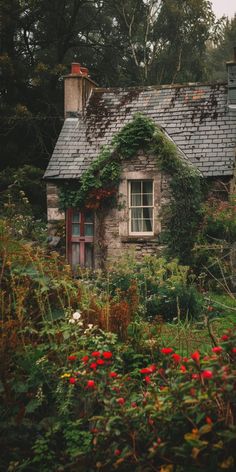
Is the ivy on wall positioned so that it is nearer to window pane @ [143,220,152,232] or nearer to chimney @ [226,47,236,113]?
window pane @ [143,220,152,232]

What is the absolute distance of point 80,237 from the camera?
1537cm

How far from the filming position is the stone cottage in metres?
14.7

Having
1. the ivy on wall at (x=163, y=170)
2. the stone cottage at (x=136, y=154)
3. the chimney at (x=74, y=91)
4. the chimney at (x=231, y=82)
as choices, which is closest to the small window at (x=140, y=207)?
the stone cottage at (x=136, y=154)

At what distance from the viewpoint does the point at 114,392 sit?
411 centimetres

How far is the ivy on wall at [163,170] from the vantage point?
46.1ft

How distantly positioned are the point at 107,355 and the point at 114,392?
0.48m

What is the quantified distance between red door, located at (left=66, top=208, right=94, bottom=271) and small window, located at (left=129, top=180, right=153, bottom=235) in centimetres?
121

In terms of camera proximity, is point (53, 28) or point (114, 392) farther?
point (53, 28)

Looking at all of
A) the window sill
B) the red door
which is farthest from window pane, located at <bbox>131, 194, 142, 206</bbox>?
the red door

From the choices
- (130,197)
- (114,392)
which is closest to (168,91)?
(130,197)

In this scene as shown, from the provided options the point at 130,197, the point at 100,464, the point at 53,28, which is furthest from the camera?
the point at 53,28

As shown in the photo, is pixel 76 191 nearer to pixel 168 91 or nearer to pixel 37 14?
pixel 168 91

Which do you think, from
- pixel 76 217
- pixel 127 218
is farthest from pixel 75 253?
pixel 127 218

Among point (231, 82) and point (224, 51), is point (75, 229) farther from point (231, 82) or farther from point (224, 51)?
point (224, 51)
